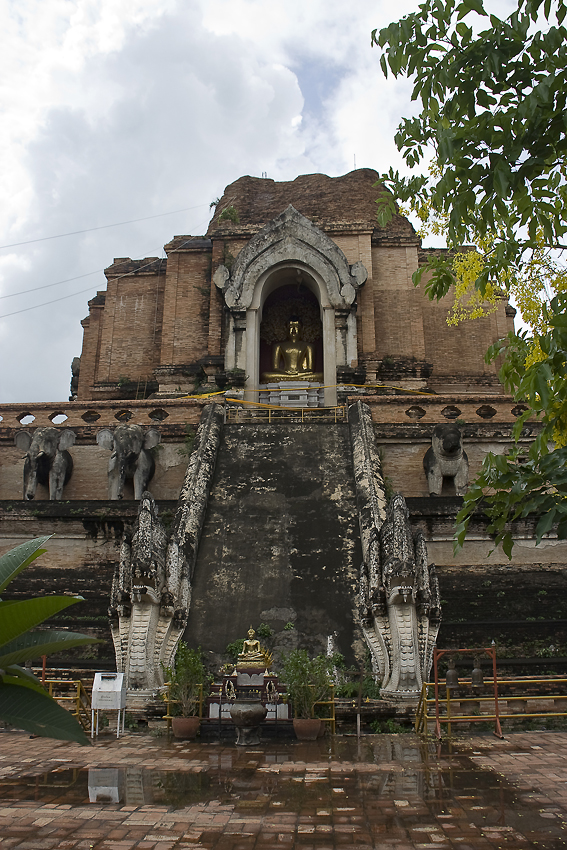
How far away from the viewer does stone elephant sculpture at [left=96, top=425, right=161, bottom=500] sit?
628 inches

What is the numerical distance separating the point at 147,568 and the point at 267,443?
245 inches

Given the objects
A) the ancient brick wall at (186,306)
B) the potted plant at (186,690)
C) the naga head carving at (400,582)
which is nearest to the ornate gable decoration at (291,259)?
the ancient brick wall at (186,306)

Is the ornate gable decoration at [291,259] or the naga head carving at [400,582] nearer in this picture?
the naga head carving at [400,582]

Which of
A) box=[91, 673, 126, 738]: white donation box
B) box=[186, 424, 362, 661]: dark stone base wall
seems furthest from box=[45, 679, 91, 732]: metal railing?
box=[186, 424, 362, 661]: dark stone base wall

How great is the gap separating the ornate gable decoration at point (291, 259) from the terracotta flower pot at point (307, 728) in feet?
51.9

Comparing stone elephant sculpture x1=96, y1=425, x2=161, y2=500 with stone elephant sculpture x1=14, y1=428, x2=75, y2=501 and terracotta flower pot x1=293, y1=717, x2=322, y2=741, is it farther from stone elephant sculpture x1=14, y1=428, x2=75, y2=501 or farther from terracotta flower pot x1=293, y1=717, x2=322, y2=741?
terracotta flower pot x1=293, y1=717, x2=322, y2=741

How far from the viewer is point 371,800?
18.5 ft

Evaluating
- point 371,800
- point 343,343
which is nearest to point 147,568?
point 371,800

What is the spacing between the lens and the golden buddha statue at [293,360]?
78.1 ft

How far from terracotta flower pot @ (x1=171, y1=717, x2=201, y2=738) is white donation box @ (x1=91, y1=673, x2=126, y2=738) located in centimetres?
69

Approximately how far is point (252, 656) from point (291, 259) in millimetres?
15998

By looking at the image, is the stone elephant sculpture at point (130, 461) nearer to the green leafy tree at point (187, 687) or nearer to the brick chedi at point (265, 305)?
the brick chedi at point (265, 305)

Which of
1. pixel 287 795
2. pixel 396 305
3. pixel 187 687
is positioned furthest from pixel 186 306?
pixel 287 795

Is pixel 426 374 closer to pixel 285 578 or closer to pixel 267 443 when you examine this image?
pixel 267 443
